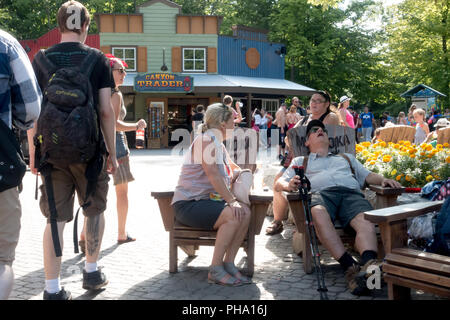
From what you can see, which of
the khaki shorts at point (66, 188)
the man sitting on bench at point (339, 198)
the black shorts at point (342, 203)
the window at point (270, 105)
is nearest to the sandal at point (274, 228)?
the man sitting on bench at point (339, 198)

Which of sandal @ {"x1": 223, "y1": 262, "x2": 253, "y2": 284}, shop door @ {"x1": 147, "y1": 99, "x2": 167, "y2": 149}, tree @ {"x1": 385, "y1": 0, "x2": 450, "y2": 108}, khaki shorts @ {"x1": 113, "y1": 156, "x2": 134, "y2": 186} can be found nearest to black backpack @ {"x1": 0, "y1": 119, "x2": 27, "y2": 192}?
sandal @ {"x1": 223, "y1": 262, "x2": 253, "y2": 284}

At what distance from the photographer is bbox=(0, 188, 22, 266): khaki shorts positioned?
9.43ft

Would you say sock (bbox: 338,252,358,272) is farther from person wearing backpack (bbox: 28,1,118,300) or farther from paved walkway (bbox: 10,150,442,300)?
person wearing backpack (bbox: 28,1,118,300)

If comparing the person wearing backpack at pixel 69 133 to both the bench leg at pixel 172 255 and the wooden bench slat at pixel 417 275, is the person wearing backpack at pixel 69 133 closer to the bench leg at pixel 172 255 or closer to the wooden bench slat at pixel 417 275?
the bench leg at pixel 172 255

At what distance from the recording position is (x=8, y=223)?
289 cm

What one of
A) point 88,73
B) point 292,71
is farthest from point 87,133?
point 292,71

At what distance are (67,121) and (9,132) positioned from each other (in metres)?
0.71

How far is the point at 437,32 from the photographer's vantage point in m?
29.4

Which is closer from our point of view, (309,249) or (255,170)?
(309,249)

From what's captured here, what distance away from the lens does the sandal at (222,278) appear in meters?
4.35

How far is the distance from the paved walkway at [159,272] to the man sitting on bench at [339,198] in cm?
23

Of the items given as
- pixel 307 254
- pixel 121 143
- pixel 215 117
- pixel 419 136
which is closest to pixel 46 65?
pixel 215 117
